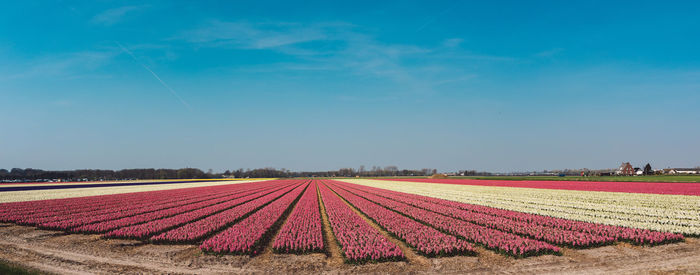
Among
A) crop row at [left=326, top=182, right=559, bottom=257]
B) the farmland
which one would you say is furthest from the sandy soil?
crop row at [left=326, top=182, right=559, bottom=257]

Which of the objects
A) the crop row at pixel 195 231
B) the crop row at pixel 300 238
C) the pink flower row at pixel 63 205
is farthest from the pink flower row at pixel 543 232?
the pink flower row at pixel 63 205

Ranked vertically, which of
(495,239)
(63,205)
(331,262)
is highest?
(495,239)

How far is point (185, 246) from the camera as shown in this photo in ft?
43.6

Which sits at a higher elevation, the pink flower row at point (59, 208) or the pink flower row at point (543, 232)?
the pink flower row at point (543, 232)

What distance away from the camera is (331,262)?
11.0 metres

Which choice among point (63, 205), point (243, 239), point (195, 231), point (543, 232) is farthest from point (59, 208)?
point (543, 232)

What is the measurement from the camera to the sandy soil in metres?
9.92

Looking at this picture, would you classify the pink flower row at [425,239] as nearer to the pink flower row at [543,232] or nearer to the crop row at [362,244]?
the crop row at [362,244]

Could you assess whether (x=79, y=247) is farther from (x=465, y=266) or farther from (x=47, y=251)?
(x=465, y=266)

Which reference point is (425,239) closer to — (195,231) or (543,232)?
(543,232)

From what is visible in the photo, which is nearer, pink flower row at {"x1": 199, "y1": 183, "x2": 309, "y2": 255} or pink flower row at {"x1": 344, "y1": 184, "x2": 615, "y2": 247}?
pink flower row at {"x1": 199, "y1": 183, "x2": 309, "y2": 255}

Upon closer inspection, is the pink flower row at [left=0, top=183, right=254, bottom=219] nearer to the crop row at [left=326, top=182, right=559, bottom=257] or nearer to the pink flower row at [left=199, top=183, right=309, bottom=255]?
the pink flower row at [left=199, top=183, right=309, bottom=255]

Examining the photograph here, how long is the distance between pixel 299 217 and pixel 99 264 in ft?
34.3

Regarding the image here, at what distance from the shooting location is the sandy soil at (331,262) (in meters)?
9.92
